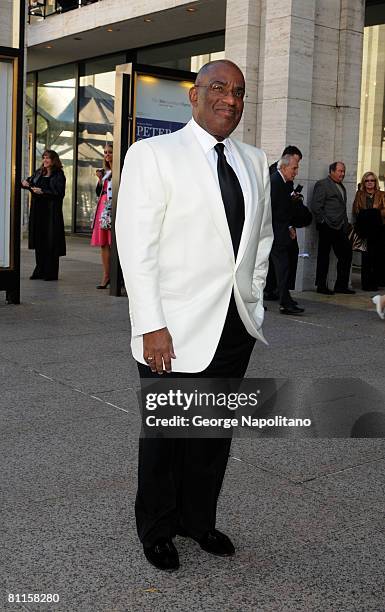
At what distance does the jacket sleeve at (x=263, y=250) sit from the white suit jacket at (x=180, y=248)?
0.13 metres

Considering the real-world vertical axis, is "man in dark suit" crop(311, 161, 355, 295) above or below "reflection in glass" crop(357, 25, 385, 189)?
below

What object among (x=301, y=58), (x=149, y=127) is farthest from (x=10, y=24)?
(x=301, y=58)

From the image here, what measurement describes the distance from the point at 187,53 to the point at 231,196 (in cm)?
1685

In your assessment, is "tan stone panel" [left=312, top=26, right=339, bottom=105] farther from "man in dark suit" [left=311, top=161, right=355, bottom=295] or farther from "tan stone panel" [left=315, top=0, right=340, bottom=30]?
"man in dark suit" [left=311, top=161, right=355, bottom=295]

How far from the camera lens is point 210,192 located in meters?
3.06

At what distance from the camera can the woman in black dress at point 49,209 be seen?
12.2m

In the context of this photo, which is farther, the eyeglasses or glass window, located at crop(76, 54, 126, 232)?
glass window, located at crop(76, 54, 126, 232)

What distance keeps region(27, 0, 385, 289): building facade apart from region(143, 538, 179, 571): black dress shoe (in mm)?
9259

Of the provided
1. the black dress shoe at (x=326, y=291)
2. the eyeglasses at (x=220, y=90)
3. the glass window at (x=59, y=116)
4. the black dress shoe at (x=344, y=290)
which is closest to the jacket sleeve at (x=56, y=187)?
the black dress shoe at (x=326, y=291)

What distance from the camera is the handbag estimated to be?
12.4m

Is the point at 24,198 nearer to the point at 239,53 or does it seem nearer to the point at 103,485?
the point at 239,53

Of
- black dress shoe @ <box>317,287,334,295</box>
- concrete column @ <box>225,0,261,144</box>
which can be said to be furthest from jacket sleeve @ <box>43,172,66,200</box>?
black dress shoe @ <box>317,287,334,295</box>

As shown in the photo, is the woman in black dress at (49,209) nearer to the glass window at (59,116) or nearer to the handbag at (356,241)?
the handbag at (356,241)

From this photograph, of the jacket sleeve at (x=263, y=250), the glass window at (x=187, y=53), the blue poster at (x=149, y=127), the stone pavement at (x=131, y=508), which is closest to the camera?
the stone pavement at (x=131, y=508)
